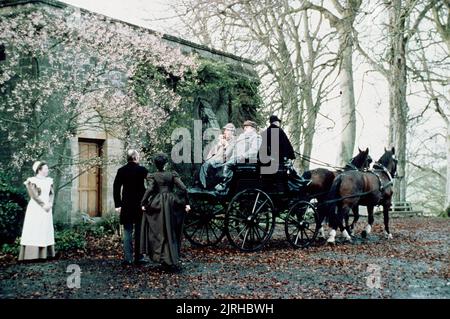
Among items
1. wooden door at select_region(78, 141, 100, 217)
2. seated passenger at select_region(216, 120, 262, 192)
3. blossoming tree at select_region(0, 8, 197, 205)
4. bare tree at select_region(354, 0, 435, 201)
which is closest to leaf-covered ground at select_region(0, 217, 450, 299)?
seated passenger at select_region(216, 120, 262, 192)

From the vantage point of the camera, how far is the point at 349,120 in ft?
64.8

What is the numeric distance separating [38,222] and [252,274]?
13.9 ft

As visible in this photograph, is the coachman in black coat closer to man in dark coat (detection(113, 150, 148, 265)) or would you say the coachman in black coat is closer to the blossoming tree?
man in dark coat (detection(113, 150, 148, 265))

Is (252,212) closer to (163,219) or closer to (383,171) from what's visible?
(163,219)

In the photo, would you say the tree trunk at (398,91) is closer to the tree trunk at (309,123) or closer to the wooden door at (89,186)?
the tree trunk at (309,123)

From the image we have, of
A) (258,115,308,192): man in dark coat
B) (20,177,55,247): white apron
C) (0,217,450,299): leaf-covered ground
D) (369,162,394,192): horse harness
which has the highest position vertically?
(258,115,308,192): man in dark coat

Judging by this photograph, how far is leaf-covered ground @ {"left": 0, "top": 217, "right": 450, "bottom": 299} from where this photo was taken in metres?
6.77

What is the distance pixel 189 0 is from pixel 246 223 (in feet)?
22.0

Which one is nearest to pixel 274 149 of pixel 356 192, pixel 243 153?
pixel 243 153

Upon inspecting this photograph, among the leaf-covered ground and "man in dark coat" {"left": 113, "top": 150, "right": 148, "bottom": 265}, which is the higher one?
"man in dark coat" {"left": 113, "top": 150, "right": 148, "bottom": 265}

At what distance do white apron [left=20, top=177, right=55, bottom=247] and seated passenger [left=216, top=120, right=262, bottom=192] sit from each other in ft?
10.9

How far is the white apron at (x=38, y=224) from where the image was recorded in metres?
9.31
